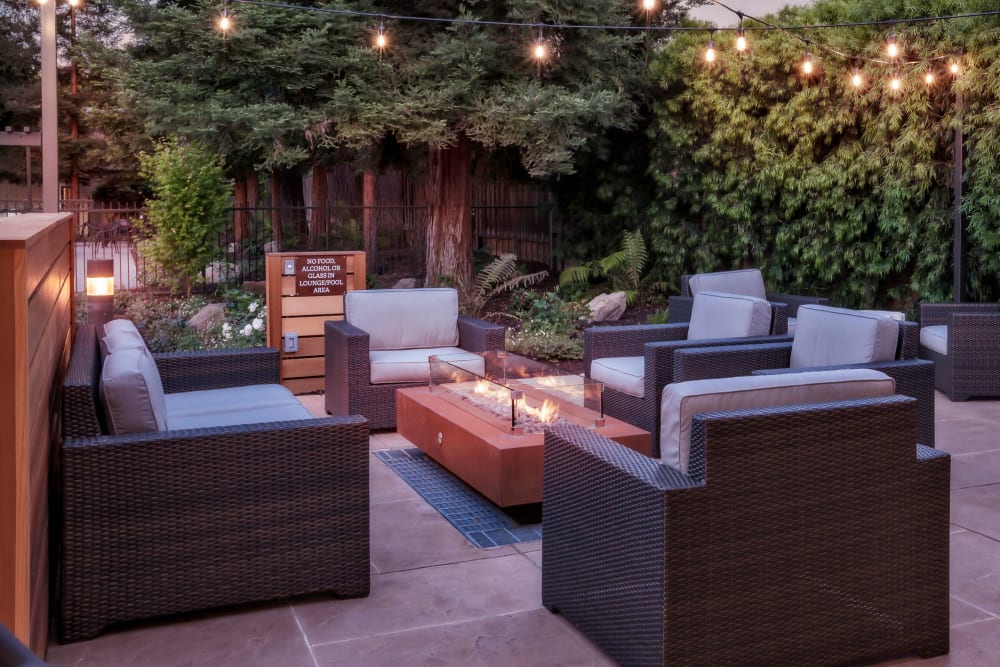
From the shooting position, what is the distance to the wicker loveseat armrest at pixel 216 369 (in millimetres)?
5098

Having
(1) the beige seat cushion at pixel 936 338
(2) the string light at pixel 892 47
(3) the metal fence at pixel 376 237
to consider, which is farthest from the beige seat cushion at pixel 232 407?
(3) the metal fence at pixel 376 237

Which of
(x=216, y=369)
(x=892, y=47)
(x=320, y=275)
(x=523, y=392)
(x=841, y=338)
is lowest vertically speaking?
(x=523, y=392)

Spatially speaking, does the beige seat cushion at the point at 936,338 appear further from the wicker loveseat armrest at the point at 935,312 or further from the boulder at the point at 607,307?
the boulder at the point at 607,307

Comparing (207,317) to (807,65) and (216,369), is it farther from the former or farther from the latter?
(807,65)

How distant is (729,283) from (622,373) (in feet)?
6.72

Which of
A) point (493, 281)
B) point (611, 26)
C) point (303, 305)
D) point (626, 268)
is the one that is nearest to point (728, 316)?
point (303, 305)

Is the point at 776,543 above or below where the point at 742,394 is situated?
below

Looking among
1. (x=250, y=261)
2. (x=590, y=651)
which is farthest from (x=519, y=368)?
(x=250, y=261)

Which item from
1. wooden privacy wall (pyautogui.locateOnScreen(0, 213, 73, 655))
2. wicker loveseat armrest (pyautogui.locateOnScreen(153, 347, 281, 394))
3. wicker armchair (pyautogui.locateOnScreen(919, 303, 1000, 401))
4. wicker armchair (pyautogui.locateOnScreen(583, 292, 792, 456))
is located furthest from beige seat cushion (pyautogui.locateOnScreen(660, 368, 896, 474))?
wicker armchair (pyautogui.locateOnScreen(919, 303, 1000, 401))

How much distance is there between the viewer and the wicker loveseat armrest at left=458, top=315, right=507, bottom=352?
6.54 m

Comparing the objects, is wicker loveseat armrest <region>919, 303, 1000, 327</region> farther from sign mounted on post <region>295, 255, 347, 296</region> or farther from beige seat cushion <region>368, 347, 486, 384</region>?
sign mounted on post <region>295, 255, 347, 296</region>

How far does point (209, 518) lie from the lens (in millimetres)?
3281

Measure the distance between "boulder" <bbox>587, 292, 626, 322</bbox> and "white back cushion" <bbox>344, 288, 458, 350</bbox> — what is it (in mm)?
4184

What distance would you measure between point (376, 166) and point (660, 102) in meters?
3.48
